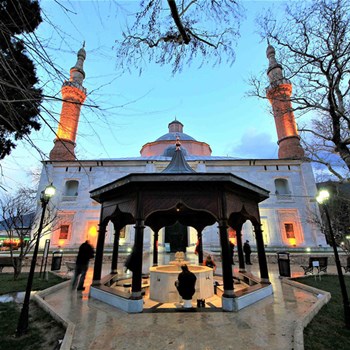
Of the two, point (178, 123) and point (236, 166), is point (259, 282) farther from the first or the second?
point (178, 123)

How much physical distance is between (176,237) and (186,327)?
19.9 m

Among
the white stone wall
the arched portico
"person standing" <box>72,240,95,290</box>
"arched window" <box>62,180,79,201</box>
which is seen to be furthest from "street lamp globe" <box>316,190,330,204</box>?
"arched window" <box>62,180,79,201</box>

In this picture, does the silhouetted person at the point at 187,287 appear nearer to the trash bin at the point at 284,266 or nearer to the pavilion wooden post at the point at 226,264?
the pavilion wooden post at the point at 226,264

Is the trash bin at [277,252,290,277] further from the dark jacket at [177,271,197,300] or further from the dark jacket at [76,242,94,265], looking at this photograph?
the dark jacket at [76,242,94,265]

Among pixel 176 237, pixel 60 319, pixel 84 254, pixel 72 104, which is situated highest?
pixel 72 104

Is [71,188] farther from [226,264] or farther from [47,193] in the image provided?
[226,264]

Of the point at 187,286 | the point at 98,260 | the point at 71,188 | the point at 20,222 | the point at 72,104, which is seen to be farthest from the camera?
the point at 71,188

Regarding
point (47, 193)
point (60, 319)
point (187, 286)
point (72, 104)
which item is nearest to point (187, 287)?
point (187, 286)

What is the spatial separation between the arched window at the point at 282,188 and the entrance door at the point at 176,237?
1177cm

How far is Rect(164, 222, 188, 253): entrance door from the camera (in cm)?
2353

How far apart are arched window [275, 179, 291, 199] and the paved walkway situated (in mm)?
19816

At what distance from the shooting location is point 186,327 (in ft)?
14.6

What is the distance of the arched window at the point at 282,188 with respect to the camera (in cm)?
2389

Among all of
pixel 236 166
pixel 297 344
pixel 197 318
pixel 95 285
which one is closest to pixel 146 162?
pixel 236 166
